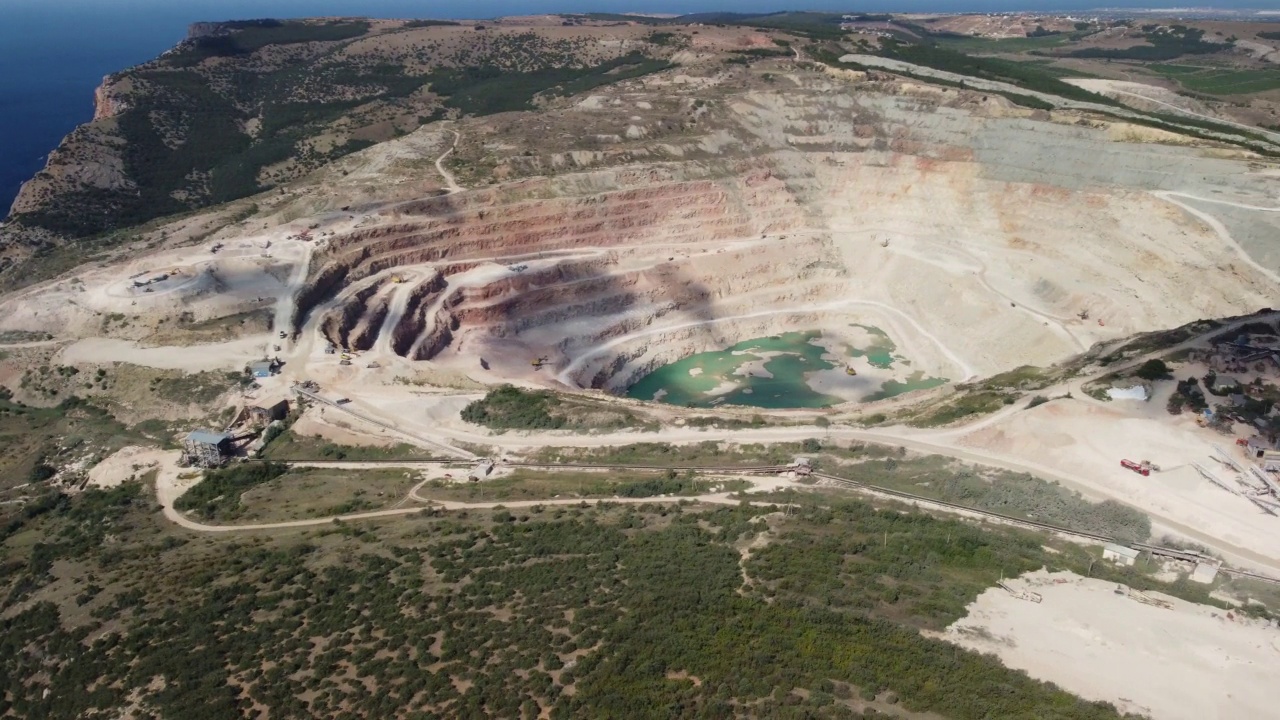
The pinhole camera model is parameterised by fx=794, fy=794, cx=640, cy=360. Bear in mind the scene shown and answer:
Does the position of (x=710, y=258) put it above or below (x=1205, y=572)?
above

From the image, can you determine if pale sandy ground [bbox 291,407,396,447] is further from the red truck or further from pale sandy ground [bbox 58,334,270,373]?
the red truck

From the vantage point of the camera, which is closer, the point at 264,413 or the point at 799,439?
the point at 799,439

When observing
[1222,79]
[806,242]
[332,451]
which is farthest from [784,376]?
[1222,79]

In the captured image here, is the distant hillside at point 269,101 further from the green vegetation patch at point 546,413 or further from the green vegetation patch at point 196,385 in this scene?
the green vegetation patch at point 546,413

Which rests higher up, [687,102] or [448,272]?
[687,102]

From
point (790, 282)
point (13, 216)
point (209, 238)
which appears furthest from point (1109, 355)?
point (13, 216)

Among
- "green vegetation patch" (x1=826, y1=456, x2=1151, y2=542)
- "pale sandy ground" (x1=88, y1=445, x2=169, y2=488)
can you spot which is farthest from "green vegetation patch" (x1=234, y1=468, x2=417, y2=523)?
"green vegetation patch" (x1=826, y1=456, x2=1151, y2=542)

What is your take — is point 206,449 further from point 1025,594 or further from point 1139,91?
point 1139,91

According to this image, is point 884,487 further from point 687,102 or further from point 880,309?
point 687,102
